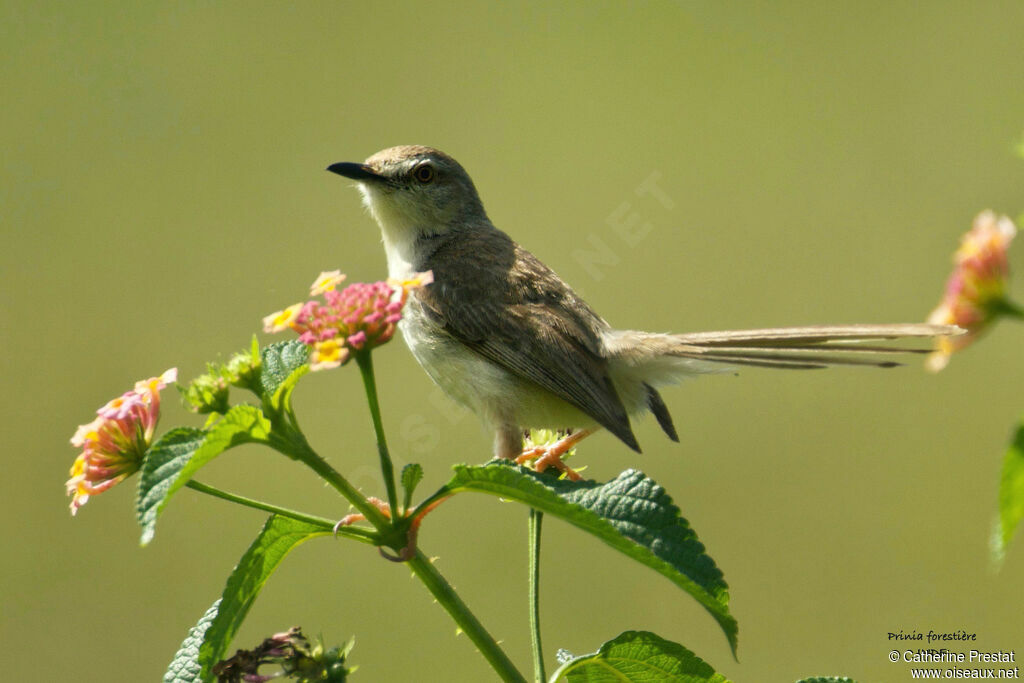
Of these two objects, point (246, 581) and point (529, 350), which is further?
point (529, 350)

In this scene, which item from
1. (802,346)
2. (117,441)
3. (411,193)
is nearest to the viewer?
(117,441)

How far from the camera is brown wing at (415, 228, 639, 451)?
3686mm

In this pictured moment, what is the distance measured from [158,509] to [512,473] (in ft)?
2.05

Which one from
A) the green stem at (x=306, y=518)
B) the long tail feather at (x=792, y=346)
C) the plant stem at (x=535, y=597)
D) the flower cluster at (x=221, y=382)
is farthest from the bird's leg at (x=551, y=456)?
the flower cluster at (x=221, y=382)

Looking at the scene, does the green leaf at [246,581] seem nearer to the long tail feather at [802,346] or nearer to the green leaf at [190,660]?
the green leaf at [190,660]

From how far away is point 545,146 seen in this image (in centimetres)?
1166

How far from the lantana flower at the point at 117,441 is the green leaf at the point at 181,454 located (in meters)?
0.27

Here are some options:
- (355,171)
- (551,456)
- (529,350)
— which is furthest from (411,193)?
(551,456)

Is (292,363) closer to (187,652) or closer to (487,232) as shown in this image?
(187,652)

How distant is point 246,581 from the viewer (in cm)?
186

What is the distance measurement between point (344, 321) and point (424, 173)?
2806mm

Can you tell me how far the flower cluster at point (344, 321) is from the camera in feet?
6.37

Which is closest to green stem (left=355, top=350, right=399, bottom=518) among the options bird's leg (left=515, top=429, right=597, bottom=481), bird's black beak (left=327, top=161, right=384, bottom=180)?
bird's leg (left=515, top=429, right=597, bottom=481)

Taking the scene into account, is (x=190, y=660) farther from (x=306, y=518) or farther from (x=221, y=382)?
(x=221, y=382)
